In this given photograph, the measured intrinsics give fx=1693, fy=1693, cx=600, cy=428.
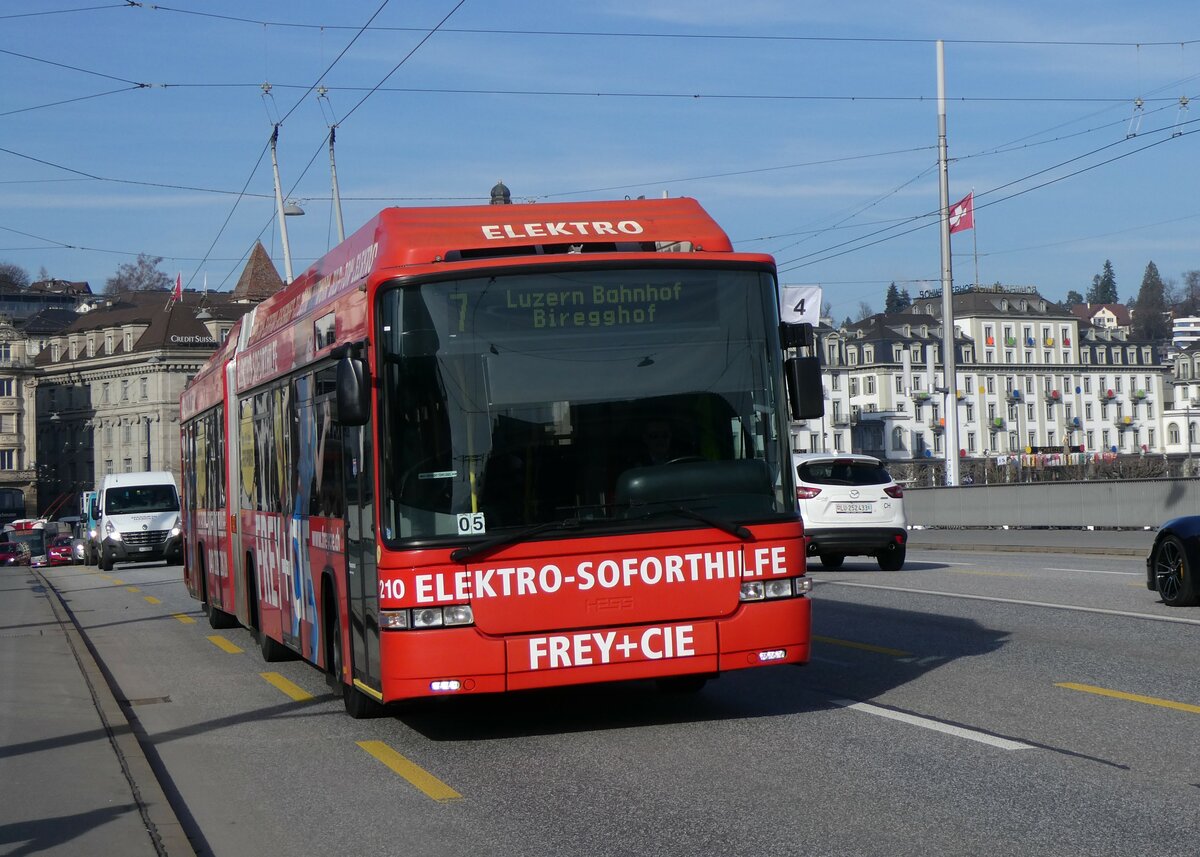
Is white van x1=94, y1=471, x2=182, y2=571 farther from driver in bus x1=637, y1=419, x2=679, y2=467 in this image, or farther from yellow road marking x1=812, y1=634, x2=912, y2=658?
driver in bus x1=637, y1=419, x2=679, y2=467

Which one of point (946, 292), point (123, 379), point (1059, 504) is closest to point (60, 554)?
point (946, 292)

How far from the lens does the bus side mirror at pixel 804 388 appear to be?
9562mm

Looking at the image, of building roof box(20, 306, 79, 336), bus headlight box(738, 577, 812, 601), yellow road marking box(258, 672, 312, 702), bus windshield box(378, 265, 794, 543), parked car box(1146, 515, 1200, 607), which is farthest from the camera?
building roof box(20, 306, 79, 336)

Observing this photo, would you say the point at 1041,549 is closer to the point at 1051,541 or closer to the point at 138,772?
the point at 1051,541

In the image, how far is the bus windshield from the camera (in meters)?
9.12

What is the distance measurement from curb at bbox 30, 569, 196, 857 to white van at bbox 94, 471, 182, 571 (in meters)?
29.5

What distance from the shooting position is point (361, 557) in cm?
970

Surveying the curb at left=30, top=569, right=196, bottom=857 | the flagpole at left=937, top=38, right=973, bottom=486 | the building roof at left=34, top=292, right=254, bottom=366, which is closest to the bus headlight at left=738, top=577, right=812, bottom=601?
the curb at left=30, top=569, right=196, bottom=857

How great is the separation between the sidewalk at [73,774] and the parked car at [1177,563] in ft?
32.4

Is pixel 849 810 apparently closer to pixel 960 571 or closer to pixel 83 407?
pixel 960 571

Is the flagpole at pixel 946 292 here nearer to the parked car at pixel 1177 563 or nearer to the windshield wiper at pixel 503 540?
the parked car at pixel 1177 563

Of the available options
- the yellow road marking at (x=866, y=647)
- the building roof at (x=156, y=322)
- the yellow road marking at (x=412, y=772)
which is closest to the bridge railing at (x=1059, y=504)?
the yellow road marking at (x=866, y=647)

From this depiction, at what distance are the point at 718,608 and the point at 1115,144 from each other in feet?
94.2

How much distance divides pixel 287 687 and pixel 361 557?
355 cm
